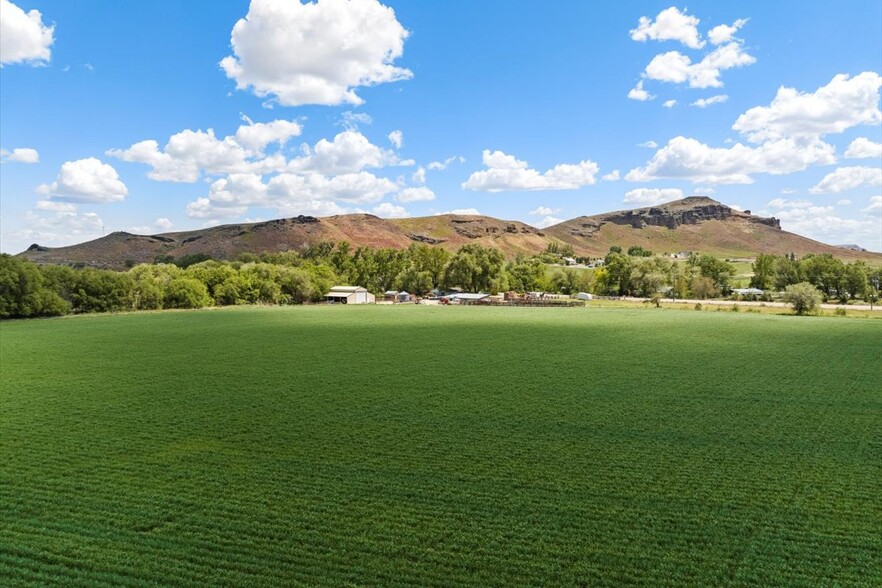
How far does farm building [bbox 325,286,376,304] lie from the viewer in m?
126

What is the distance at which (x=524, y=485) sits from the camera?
17484 millimetres

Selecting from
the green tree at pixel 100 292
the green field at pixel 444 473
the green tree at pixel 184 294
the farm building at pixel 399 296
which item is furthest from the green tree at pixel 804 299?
the green tree at pixel 100 292

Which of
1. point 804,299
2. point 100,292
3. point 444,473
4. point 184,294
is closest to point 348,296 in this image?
point 184,294

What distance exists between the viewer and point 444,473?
60.6 feet

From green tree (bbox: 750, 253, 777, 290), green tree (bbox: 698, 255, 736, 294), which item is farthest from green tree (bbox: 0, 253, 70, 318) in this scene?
green tree (bbox: 750, 253, 777, 290)

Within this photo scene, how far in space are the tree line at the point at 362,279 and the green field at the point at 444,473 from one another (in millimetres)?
51713

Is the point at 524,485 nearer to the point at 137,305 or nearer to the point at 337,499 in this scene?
the point at 337,499

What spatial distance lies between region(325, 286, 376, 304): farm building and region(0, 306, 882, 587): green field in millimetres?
85986

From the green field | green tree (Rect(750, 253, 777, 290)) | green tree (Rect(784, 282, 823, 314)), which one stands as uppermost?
green tree (Rect(750, 253, 777, 290))

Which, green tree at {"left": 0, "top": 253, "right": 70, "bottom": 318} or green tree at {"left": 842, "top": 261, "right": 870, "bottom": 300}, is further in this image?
green tree at {"left": 842, "top": 261, "right": 870, "bottom": 300}

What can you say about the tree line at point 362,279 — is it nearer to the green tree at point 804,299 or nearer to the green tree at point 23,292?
A: the green tree at point 23,292

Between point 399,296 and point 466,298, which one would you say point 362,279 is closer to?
point 399,296

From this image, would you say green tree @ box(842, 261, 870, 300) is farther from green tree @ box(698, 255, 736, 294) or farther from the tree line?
green tree @ box(698, 255, 736, 294)

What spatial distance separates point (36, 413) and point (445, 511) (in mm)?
23424
